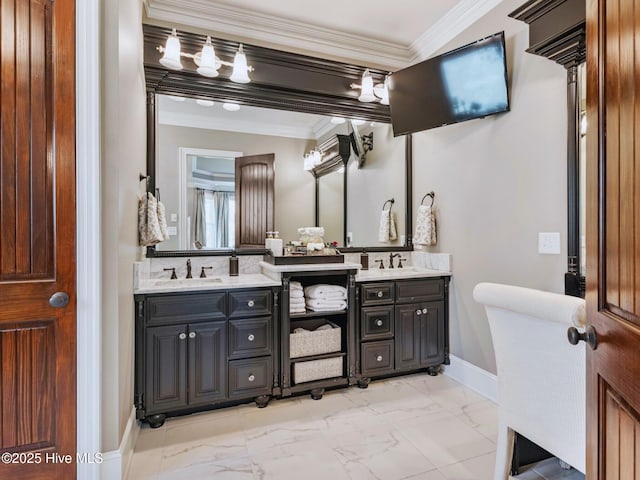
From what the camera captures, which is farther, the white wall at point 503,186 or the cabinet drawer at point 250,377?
the cabinet drawer at point 250,377

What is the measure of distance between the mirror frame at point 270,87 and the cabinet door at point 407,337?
2.29 ft

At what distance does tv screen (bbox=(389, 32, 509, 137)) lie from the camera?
7.50 feet

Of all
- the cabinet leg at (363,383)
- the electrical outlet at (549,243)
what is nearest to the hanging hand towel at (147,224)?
the cabinet leg at (363,383)

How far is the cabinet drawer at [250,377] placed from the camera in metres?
2.25

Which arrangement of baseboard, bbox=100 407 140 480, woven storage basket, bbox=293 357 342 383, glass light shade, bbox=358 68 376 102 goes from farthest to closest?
glass light shade, bbox=358 68 376 102 < woven storage basket, bbox=293 357 342 383 < baseboard, bbox=100 407 140 480

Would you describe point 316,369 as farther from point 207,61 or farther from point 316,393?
point 207,61

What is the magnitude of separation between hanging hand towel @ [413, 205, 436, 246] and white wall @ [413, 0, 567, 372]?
6 centimetres

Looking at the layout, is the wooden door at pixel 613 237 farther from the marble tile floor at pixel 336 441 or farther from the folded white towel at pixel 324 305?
the folded white towel at pixel 324 305

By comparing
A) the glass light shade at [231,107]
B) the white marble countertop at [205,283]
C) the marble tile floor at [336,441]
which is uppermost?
the glass light shade at [231,107]

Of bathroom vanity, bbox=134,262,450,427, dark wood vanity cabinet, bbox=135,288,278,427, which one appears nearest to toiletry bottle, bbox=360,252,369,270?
bathroom vanity, bbox=134,262,450,427

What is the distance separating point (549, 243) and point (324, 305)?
59.6 inches

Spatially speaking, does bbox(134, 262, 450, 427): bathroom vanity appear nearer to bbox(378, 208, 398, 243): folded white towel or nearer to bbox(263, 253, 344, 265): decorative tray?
bbox(263, 253, 344, 265): decorative tray

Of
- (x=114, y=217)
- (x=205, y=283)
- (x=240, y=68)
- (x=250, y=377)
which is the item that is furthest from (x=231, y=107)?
(x=250, y=377)

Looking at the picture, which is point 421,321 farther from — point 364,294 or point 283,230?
point 283,230
